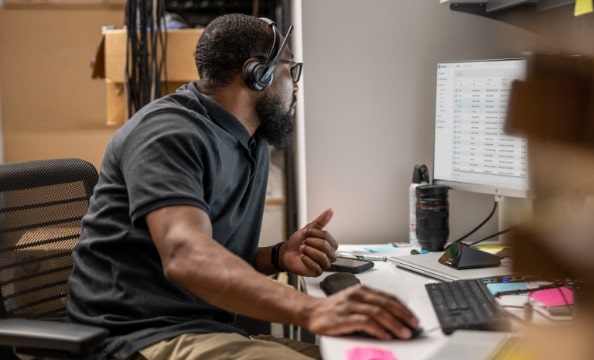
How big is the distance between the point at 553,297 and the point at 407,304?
0.86 ft

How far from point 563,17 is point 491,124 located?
366mm

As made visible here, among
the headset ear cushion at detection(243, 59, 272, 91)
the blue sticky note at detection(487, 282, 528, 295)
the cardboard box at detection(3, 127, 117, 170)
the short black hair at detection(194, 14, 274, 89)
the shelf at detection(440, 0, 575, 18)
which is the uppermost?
the shelf at detection(440, 0, 575, 18)

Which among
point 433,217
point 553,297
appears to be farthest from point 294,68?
point 553,297

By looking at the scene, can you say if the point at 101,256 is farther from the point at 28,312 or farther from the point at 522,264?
the point at 522,264

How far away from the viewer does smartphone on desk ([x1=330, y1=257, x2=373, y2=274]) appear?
1.66 metres

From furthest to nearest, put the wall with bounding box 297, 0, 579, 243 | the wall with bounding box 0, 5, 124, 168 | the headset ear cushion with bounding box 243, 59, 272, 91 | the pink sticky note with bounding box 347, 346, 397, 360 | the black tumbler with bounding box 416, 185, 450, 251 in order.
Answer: the wall with bounding box 0, 5, 124, 168, the wall with bounding box 297, 0, 579, 243, the black tumbler with bounding box 416, 185, 450, 251, the headset ear cushion with bounding box 243, 59, 272, 91, the pink sticky note with bounding box 347, 346, 397, 360

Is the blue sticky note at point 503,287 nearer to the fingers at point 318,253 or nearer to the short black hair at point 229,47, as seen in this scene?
the fingers at point 318,253

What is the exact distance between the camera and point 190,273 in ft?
3.74

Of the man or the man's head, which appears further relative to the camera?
the man's head

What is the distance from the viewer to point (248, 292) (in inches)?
43.7

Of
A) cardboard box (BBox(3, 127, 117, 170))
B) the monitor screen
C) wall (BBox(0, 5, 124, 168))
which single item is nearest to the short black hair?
the monitor screen

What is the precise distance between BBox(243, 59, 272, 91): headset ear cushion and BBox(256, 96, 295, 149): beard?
0.22ft

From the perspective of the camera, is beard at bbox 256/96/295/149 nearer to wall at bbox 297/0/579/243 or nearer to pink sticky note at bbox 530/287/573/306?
wall at bbox 297/0/579/243

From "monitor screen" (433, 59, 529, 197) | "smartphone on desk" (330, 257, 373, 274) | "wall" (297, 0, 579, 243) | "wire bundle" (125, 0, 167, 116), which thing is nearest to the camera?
"smartphone on desk" (330, 257, 373, 274)
